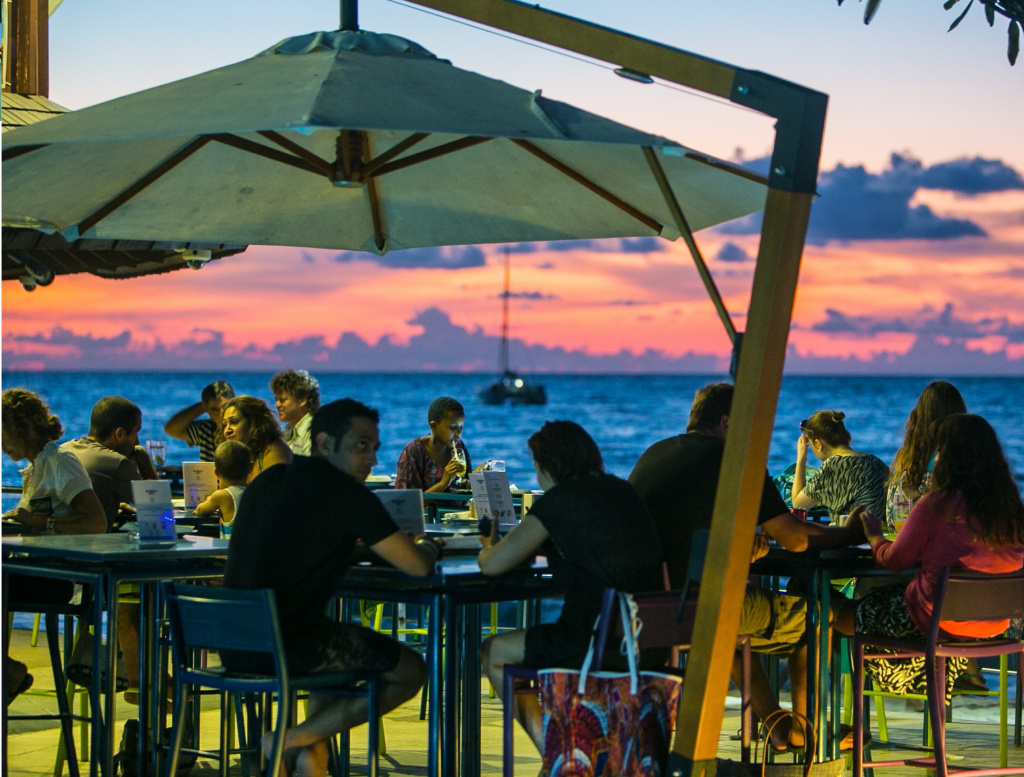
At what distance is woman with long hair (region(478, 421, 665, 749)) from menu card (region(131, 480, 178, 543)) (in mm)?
1389

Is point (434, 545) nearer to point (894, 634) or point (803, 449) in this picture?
point (894, 634)

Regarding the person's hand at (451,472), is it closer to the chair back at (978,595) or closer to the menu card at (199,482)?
the menu card at (199,482)

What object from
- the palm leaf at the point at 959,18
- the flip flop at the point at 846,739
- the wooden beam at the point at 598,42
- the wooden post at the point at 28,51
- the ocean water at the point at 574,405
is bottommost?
the ocean water at the point at 574,405

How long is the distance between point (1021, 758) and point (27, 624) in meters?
8.53

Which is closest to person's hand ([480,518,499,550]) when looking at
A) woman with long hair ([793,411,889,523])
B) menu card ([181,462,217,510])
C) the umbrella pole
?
the umbrella pole

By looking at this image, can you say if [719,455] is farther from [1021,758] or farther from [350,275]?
[350,275]

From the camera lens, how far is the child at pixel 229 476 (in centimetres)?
544

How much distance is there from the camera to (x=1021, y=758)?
5.65m

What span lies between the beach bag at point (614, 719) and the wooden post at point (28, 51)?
303 inches

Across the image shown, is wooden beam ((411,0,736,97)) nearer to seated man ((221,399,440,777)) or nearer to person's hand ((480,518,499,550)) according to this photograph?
seated man ((221,399,440,777))

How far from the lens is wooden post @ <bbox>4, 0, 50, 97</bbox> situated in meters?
9.92

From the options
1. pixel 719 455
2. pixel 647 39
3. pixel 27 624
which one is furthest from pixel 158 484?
pixel 27 624

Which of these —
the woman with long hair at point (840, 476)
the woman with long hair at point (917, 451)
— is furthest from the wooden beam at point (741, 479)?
the woman with long hair at point (840, 476)

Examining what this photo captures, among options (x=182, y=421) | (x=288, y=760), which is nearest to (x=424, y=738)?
(x=288, y=760)
